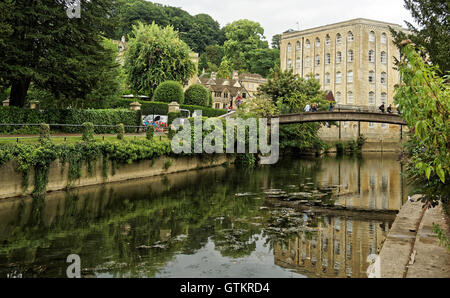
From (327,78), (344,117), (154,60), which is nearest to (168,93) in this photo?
(154,60)

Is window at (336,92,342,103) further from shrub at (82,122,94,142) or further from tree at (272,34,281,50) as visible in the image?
shrub at (82,122,94,142)

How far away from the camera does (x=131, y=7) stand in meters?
99.4

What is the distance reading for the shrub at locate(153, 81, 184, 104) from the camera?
42250 millimetres

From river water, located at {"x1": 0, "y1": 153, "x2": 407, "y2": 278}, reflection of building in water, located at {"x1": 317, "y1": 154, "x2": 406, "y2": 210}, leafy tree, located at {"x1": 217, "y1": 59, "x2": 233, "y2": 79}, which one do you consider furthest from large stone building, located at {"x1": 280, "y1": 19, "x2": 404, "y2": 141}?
river water, located at {"x1": 0, "y1": 153, "x2": 407, "y2": 278}

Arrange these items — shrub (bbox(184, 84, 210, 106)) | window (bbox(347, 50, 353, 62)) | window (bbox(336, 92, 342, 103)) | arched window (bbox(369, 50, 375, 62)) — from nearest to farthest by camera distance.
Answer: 1. shrub (bbox(184, 84, 210, 106))
2. window (bbox(347, 50, 353, 62))
3. arched window (bbox(369, 50, 375, 62))
4. window (bbox(336, 92, 342, 103))

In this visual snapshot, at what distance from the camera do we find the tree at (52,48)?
23.4 meters

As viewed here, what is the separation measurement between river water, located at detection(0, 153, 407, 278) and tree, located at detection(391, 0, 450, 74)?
7517mm

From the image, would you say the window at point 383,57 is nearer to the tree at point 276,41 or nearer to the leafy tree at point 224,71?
the leafy tree at point 224,71

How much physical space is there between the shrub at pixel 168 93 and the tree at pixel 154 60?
13.8ft
